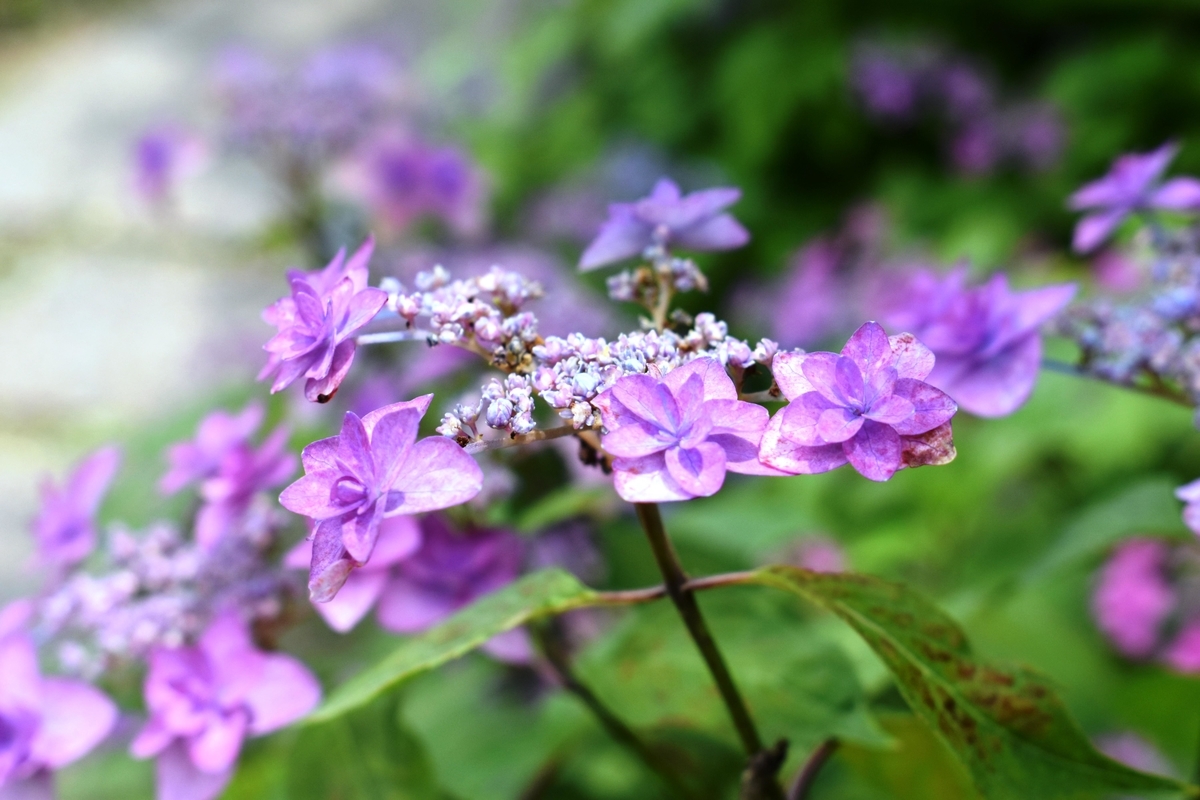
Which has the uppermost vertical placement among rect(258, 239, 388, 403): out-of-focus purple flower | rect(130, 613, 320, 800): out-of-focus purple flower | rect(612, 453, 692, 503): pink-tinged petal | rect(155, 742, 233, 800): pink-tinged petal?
rect(258, 239, 388, 403): out-of-focus purple flower

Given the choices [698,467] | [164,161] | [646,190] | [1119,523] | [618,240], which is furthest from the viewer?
[646,190]

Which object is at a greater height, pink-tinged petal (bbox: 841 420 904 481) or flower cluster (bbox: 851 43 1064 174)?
flower cluster (bbox: 851 43 1064 174)

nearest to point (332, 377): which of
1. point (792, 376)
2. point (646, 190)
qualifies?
point (792, 376)

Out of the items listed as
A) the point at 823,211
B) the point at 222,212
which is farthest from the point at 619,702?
the point at 222,212

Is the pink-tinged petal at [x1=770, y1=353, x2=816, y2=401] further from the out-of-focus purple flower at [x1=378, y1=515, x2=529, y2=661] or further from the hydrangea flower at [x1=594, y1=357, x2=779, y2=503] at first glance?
the out-of-focus purple flower at [x1=378, y1=515, x2=529, y2=661]

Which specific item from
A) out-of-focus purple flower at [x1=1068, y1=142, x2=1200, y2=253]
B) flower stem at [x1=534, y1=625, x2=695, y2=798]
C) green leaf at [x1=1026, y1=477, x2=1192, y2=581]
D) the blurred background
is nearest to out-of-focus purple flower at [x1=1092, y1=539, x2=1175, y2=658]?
the blurred background

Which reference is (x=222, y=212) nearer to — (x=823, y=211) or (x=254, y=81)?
(x=823, y=211)

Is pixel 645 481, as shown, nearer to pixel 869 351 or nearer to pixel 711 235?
pixel 869 351
